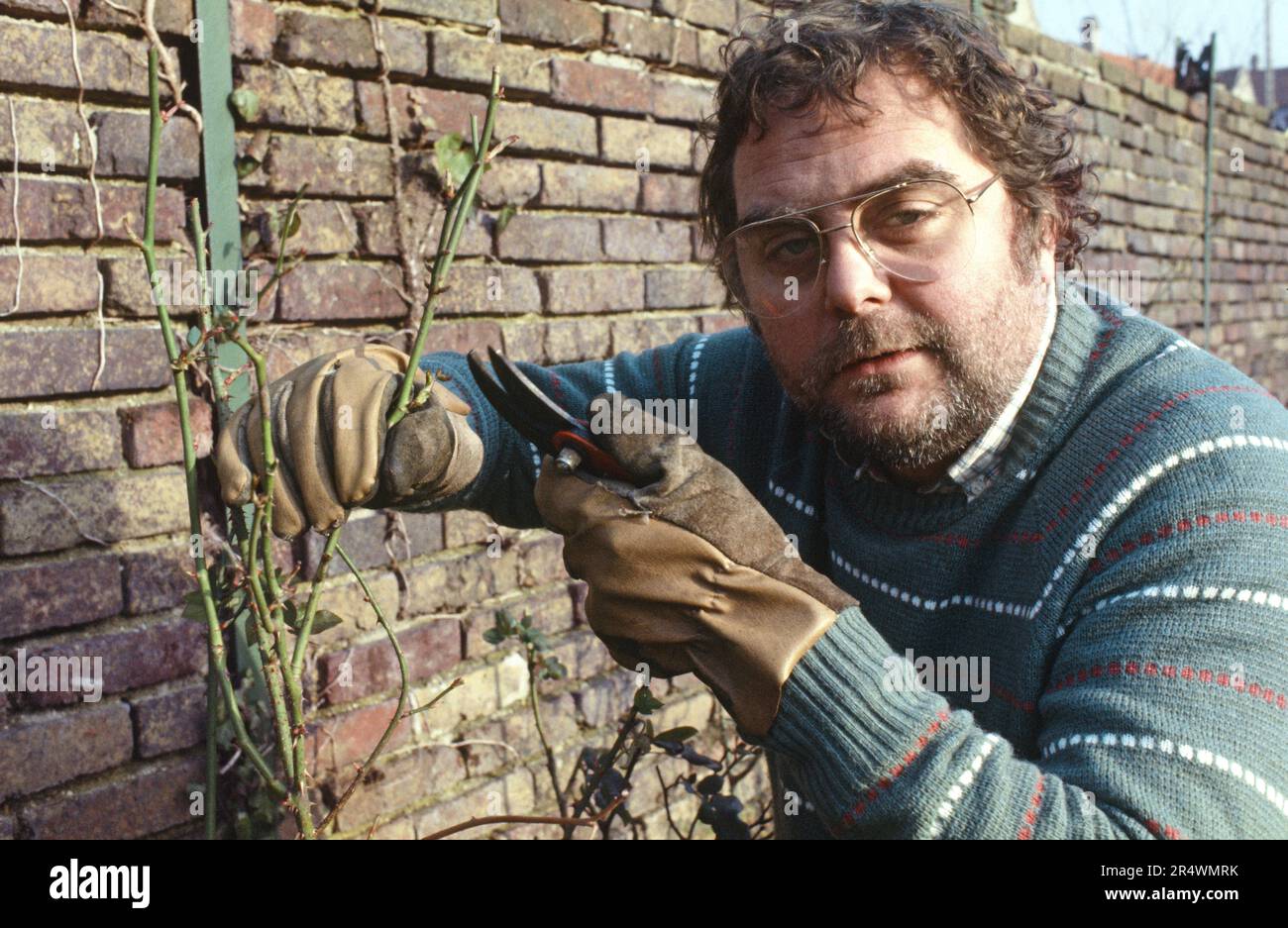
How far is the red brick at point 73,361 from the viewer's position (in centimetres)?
177

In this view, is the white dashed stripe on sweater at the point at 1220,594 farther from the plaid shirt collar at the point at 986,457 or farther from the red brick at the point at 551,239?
the red brick at the point at 551,239

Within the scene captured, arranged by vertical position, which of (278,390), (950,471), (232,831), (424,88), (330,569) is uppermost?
(424,88)

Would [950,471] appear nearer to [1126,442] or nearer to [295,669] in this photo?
[1126,442]

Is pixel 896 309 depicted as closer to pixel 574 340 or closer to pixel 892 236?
pixel 892 236

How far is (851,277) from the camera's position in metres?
1.73

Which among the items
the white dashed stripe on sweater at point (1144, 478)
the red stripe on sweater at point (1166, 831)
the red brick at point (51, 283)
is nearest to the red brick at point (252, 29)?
the red brick at point (51, 283)

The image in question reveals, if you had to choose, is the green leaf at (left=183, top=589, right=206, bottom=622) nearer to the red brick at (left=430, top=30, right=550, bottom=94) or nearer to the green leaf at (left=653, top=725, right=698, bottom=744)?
the green leaf at (left=653, top=725, right=698, bottom=744)

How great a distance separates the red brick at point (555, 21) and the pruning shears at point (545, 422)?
1.29 m

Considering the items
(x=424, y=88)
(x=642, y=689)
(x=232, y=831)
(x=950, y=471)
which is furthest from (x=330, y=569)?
(x=950, y=471)

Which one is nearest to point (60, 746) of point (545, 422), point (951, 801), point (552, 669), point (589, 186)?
point (552, 669)

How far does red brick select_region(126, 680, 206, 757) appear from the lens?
1954mm

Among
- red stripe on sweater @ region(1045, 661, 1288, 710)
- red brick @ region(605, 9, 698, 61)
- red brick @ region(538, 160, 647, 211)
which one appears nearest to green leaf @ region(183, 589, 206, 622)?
red stripe on sweater @ region(1045, 661, 1288, 710)
